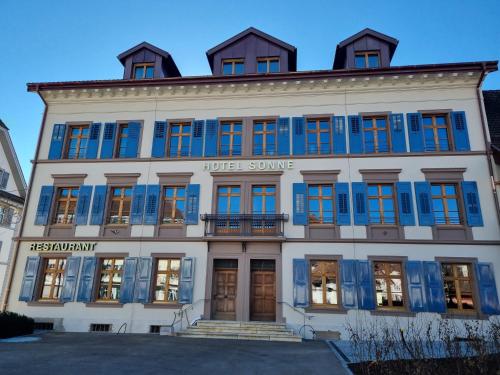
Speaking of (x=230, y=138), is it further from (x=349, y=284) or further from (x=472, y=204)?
(x=472, y=204)

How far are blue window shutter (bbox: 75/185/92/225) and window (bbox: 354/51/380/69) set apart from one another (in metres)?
13.1

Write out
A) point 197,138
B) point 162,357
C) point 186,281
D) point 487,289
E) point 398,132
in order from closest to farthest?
point 162,357 < point 487,289 < point 186,281 < point 398,132 < point 197,138

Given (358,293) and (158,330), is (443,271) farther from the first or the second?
(158,330)

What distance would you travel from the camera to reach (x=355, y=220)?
13789 millimetres

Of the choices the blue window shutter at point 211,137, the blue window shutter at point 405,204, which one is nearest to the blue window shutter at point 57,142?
the blue window shutter at point 211,137

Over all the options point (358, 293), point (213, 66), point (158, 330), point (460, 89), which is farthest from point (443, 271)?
point (213, 66)

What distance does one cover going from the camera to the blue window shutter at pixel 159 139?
15703 mm

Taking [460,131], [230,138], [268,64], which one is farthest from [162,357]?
[460,131]

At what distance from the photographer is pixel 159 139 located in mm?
15906

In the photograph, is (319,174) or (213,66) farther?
(213,66)

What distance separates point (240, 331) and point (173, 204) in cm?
584

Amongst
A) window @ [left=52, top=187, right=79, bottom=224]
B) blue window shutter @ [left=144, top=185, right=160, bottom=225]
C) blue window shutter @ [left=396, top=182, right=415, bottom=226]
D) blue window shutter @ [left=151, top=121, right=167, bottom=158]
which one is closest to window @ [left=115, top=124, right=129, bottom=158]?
blue window shutter @ [left=151, top=121, right=167, bottom=158]

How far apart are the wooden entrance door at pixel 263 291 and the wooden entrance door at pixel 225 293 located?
0.72 meters

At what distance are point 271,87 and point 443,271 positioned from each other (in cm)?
1013
